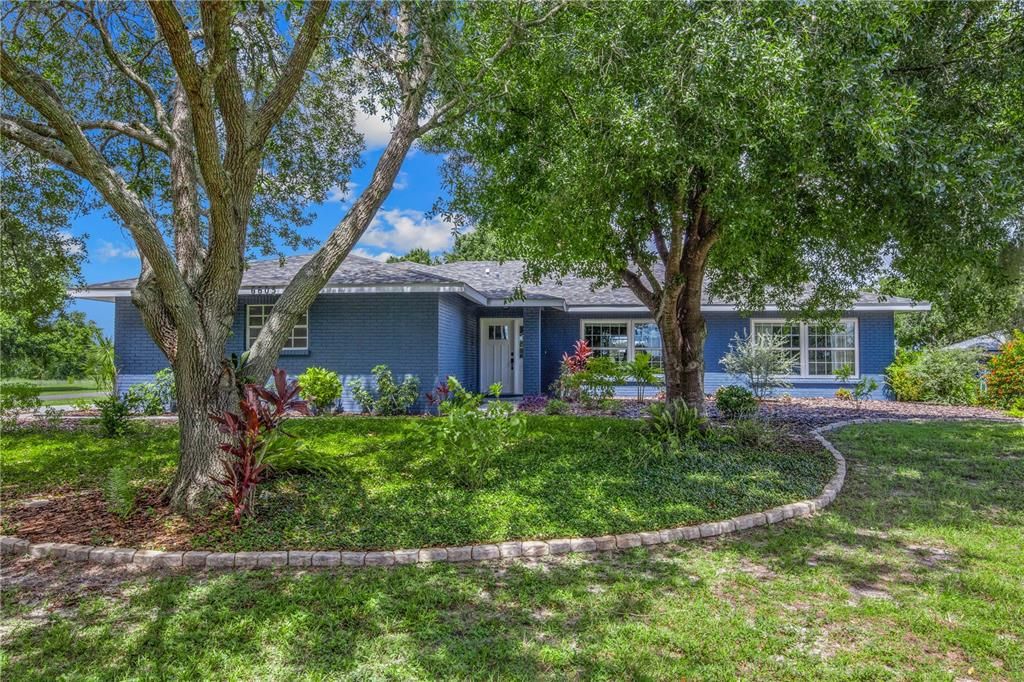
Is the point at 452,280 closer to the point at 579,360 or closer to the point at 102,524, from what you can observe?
the point at 579,360

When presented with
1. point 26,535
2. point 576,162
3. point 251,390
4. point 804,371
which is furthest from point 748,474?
point 804,371

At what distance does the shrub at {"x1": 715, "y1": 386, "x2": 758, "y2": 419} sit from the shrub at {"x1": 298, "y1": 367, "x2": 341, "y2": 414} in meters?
7.79

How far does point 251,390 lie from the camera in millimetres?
4883

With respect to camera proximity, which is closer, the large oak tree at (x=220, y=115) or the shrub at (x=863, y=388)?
the large oak tree at (x=220, y=115)

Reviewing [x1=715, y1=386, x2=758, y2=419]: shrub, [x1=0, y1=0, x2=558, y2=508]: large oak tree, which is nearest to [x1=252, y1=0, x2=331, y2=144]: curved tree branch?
[x1=0, y1=0, x2=558, y2=508]: large oak tree

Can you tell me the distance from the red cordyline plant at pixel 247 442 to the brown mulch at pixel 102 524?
337 mm

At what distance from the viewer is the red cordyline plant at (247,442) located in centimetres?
462

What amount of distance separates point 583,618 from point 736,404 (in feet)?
25.0

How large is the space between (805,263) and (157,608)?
30.9ft

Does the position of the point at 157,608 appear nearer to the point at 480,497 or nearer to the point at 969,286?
the point at 480,497

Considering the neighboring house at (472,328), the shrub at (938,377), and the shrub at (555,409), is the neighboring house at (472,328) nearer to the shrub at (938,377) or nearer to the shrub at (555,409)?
the shrub at (938,377)


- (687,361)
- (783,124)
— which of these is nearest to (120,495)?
(783,124)

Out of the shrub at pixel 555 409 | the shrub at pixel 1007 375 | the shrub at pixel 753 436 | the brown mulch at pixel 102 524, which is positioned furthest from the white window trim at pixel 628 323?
the brown mulch at pixel 102 524

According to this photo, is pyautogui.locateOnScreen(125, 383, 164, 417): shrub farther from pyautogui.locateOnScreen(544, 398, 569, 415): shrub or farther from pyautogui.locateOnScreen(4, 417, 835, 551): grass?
pyautogui.locateOnScreen(544, 398, 569, 415): shrub
